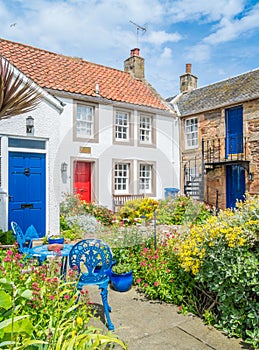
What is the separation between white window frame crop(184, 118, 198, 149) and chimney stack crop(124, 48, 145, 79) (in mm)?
3713

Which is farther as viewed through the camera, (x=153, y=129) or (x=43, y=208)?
(x=153, y=129)

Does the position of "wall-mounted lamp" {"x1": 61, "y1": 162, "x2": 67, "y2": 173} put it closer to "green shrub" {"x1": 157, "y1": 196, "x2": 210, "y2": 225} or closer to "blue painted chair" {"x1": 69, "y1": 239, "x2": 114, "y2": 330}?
"green shrub" {"x1": 157, "y1": 196, "x2": 210, "y2": 225}

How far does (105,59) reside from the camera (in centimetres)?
1571

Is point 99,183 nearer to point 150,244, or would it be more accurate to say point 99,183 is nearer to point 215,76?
point 150,244

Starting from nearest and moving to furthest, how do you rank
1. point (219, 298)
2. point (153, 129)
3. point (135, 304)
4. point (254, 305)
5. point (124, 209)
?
point (254, 305) < point (219, 298) < point (135, 304) < point (124, 209) < point (153, 129)

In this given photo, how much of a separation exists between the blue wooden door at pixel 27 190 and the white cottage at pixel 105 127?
277cm

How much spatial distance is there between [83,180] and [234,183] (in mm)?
7253

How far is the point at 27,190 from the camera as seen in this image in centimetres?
788

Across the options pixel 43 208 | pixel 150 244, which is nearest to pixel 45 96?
pixel 43 208

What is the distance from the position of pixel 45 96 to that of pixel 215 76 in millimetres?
12550

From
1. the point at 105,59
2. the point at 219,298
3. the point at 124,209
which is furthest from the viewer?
the point at 105,59

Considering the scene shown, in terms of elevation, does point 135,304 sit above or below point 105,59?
below

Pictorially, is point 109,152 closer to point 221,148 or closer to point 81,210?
point 81,210

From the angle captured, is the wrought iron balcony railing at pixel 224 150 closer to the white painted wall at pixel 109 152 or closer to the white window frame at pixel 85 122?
the white painted wall at pixel 109 152
